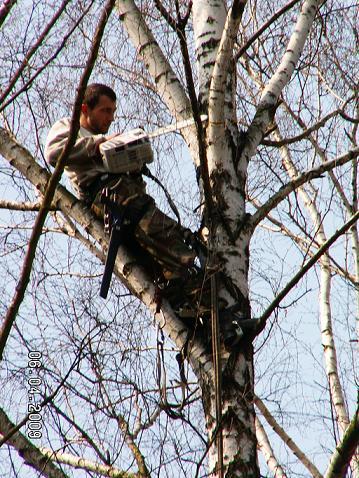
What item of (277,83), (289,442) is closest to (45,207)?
(277,83)

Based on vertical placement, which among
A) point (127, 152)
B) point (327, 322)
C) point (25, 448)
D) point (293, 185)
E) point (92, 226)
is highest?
point (327, 322)

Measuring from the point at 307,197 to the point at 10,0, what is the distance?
4.42 meters

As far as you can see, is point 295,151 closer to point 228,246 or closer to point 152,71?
point 152,71

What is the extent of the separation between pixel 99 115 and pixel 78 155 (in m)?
0.41

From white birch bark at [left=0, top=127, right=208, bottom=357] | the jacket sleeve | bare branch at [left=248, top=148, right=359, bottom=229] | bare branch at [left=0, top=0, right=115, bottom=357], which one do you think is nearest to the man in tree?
the jacket sleeve

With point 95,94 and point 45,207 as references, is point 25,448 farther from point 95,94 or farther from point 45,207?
point 95,94

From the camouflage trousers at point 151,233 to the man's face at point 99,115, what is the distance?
1.48ft

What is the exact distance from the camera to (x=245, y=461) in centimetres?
364

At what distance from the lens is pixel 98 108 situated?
4547 mm

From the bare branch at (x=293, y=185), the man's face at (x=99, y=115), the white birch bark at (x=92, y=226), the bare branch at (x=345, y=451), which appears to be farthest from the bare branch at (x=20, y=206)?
the bare branch at (x=345, y=451)

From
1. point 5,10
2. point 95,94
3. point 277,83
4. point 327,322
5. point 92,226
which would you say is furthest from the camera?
point 327,322

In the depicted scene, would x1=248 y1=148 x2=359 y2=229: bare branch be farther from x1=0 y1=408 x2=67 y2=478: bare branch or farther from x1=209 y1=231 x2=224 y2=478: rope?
x1=0 y1=408 x2=67 y2=478: bare branch

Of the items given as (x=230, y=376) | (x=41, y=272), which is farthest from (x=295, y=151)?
(x=230, y=376)

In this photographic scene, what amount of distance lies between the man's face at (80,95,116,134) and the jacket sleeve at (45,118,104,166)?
28 centimetres
